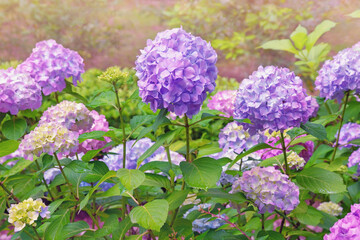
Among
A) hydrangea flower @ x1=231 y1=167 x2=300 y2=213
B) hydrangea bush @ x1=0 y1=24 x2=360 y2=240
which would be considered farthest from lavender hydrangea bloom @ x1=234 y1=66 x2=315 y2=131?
hydrangea flower @ x1=231 y1=167 x2=300 y2=213

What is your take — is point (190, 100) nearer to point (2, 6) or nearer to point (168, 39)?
point (168, 39)

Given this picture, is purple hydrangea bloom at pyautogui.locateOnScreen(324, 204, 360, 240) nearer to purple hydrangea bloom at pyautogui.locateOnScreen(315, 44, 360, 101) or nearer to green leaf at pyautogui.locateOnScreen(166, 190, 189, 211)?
green leaf at pyautogui.locateOnScreen(166, 190, 189, 211)

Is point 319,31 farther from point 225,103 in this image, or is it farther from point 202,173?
point 202,173

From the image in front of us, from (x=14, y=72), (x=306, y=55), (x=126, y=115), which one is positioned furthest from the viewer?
(x=126, y=115)

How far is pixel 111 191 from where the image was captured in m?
1.24

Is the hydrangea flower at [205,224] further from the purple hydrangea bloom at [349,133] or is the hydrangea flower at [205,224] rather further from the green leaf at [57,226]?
the purple hydrangea bloom at [349,133]

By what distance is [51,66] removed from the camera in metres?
1.72

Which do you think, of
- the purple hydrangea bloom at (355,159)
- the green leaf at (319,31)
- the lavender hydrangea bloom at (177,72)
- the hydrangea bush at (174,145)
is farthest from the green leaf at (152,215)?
the green leaf at (319,31)

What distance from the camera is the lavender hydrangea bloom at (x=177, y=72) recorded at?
3.49ft

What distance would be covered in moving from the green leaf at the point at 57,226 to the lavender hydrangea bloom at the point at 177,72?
450 mm

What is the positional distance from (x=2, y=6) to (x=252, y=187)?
7.43 meters

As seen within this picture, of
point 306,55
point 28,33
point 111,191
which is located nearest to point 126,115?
point 306,55

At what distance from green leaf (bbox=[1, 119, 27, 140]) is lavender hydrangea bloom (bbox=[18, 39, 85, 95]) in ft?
0.51

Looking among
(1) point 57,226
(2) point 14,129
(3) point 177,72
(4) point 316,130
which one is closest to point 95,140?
(2) point 14,129
